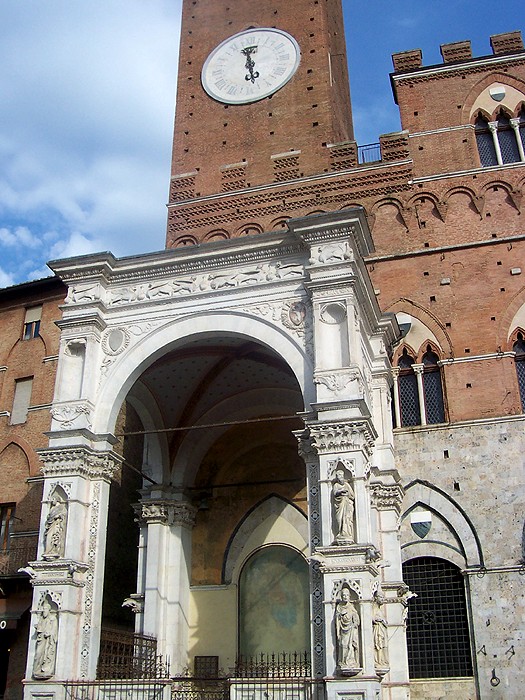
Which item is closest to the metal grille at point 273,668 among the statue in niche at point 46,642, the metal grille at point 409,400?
the statue in niche at point 46,642

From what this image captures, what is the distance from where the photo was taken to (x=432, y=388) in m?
16.6

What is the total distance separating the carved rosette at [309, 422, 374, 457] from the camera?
11.3m

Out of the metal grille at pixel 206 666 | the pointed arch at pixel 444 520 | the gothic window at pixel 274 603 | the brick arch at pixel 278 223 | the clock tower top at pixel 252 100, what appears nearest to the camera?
the pointed arch at pixel 444 520

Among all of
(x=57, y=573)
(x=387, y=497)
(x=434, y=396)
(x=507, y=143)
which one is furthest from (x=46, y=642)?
(x=507, y=143)

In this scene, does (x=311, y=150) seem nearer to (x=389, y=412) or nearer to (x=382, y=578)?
(x=389, y=412)

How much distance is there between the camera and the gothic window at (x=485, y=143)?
733 inches

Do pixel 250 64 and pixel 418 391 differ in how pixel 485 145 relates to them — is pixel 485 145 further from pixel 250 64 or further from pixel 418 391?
pixel 250 64

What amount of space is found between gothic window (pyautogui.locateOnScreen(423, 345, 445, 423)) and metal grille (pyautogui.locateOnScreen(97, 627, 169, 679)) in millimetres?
7055

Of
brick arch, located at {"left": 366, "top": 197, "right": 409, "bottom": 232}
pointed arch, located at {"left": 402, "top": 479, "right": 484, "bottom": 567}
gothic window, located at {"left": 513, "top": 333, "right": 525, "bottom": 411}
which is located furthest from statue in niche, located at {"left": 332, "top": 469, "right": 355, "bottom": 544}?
brick arch, located at {"left": 366, "top": 197, "right": 409, "bottom": 232}

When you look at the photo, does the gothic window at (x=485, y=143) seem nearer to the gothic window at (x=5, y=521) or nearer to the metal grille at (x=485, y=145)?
the metal grille at (x=485, y=145)

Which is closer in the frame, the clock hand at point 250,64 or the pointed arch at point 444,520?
the pointed arch at point 444,520

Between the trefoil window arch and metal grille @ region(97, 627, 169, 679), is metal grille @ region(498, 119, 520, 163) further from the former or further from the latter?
metal grille @ region(97, 627, 169, 679)

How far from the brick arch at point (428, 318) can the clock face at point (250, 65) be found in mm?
7746

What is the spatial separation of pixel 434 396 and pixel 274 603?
5330 millimetres
